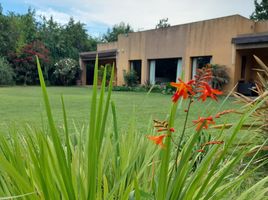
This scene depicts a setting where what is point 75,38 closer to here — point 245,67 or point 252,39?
point 245,67

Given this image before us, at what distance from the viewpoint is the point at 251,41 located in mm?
14117

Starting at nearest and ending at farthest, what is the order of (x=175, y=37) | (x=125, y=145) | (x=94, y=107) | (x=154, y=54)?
(x=94, y=107)
(x=125, y=145)
(x=175, y=37)
(x=154, y=54)

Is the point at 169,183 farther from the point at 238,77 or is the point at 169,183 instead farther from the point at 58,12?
the point at 58,12

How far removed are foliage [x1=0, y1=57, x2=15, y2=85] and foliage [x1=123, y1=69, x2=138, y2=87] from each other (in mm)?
10775

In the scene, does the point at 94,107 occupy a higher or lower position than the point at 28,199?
Result: higher

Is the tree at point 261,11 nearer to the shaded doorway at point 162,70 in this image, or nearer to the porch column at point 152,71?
the shaded doorway at point 162,70

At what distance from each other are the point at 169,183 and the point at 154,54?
1954cm

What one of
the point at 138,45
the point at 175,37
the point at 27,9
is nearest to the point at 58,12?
the point at 27,9

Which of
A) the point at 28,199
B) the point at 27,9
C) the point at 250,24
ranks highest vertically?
the point at 27,9

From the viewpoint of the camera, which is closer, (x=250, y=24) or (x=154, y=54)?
(x=250, y=24)

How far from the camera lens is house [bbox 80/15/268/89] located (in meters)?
15.5

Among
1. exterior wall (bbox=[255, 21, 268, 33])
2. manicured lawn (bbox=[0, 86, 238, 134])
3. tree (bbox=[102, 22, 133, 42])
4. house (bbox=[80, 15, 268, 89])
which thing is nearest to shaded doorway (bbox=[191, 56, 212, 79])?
house (bbox=[80, 15, 268, 89])

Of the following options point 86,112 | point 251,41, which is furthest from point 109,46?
point 86,112

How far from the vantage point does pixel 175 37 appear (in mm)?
18688
